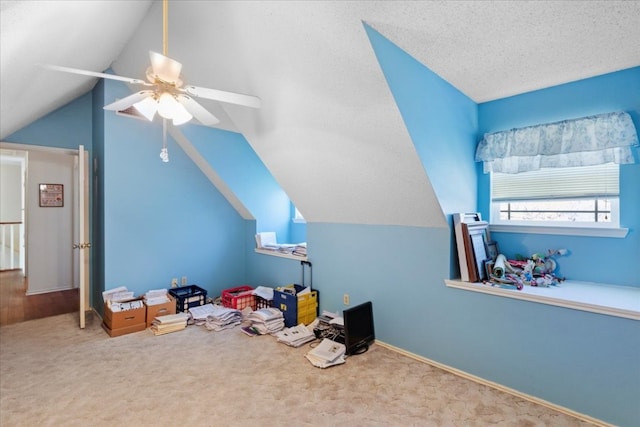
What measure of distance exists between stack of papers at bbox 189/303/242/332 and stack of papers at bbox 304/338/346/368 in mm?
1118

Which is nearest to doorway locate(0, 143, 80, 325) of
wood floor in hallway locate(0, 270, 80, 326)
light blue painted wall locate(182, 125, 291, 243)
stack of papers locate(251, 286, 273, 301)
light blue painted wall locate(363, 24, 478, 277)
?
wood floor in hallway locate(0, 270, 80, 326)

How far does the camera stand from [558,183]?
2641 millimetres

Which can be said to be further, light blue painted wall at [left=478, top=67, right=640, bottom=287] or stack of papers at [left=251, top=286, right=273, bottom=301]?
stack of papers at [left=251, top=286, right=273, bottom=301]

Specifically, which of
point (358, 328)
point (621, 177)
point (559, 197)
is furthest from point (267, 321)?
point (621, 177)

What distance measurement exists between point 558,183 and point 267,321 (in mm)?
3009

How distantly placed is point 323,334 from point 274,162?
1816 mm

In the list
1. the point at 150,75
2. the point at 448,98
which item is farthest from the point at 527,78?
the point at 150,75

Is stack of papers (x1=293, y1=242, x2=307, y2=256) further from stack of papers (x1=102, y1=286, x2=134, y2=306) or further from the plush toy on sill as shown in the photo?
the plush toy on sill

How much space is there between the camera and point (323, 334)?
3.14 metres

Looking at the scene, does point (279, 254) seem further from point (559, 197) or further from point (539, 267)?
point (559, 197)

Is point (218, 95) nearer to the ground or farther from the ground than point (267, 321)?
farther from the ground

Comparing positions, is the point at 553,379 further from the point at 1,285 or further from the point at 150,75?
the point at 1,285

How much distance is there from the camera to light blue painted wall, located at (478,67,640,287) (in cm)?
229

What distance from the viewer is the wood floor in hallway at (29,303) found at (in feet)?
12.5
